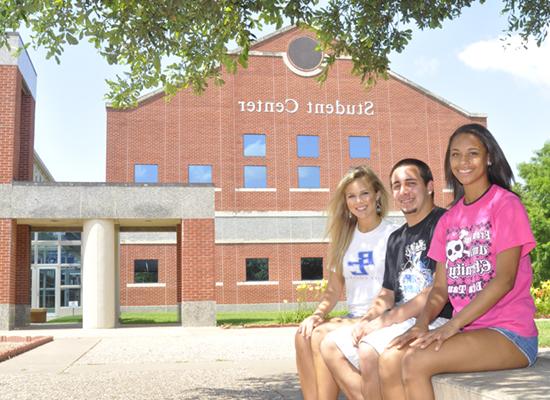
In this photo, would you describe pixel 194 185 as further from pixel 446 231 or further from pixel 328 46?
pixel 446 231

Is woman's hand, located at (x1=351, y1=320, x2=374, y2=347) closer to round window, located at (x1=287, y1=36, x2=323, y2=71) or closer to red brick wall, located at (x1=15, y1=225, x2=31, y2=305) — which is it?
red brick wall, located at (x1=15, y1=225, x2=31, y2=305)

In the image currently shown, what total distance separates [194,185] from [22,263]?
5841 mm

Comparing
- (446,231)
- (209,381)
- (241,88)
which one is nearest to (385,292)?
(446,231)

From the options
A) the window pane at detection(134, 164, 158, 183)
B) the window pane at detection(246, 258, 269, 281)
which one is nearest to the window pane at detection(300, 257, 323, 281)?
the window pane at detection(246, 258, 269, 281)

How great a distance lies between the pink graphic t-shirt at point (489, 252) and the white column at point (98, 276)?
53.9 feet

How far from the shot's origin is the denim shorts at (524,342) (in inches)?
123

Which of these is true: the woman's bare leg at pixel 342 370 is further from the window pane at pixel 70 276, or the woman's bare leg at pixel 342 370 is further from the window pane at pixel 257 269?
the window pane at pixel 70 276

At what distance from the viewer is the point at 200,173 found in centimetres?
3266

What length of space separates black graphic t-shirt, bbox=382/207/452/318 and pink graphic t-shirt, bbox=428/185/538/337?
486 millimetres

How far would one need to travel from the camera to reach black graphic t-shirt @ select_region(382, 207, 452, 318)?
4016 millimetres

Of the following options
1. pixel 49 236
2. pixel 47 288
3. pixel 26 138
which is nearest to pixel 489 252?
pixel 26 138

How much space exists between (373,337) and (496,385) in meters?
0.78

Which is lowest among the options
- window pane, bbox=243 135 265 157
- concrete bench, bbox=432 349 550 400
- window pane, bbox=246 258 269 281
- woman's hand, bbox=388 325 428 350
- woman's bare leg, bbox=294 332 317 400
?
woman's bare leg, bbox=294 332 317 400

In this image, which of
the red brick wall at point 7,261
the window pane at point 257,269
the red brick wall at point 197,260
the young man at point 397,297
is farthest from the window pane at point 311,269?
the young man at point 397,297
